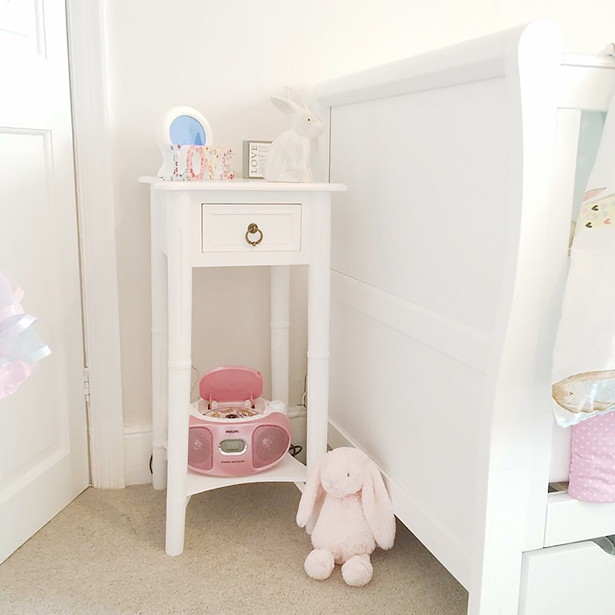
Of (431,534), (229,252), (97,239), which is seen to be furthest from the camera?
(97,239)

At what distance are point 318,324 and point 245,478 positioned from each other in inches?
14.6

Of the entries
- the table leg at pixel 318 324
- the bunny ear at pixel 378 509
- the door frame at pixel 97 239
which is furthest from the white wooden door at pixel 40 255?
the bunny ear at pixel 378 509

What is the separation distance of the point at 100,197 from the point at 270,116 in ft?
1.49

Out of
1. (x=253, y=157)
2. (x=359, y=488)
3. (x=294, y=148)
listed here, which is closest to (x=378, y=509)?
(x=359, y=488)

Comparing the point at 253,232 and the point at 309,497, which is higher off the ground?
the point at 253,232

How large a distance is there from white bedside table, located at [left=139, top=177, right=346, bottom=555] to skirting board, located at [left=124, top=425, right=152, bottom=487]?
286mm

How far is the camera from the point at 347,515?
4.78 ft

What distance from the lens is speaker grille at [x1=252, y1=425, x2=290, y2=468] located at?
156 cm

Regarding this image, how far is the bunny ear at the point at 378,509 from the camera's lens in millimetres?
1421

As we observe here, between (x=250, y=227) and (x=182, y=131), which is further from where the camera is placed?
(x=182, y=131)

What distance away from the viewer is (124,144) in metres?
1.68

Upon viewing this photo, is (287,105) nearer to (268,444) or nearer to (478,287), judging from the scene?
(478,287)

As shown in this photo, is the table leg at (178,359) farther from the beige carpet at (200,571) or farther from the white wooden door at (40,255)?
the white wooden door at (40,255)

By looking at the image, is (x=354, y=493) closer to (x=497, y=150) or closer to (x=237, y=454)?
(x=237, y=454)
